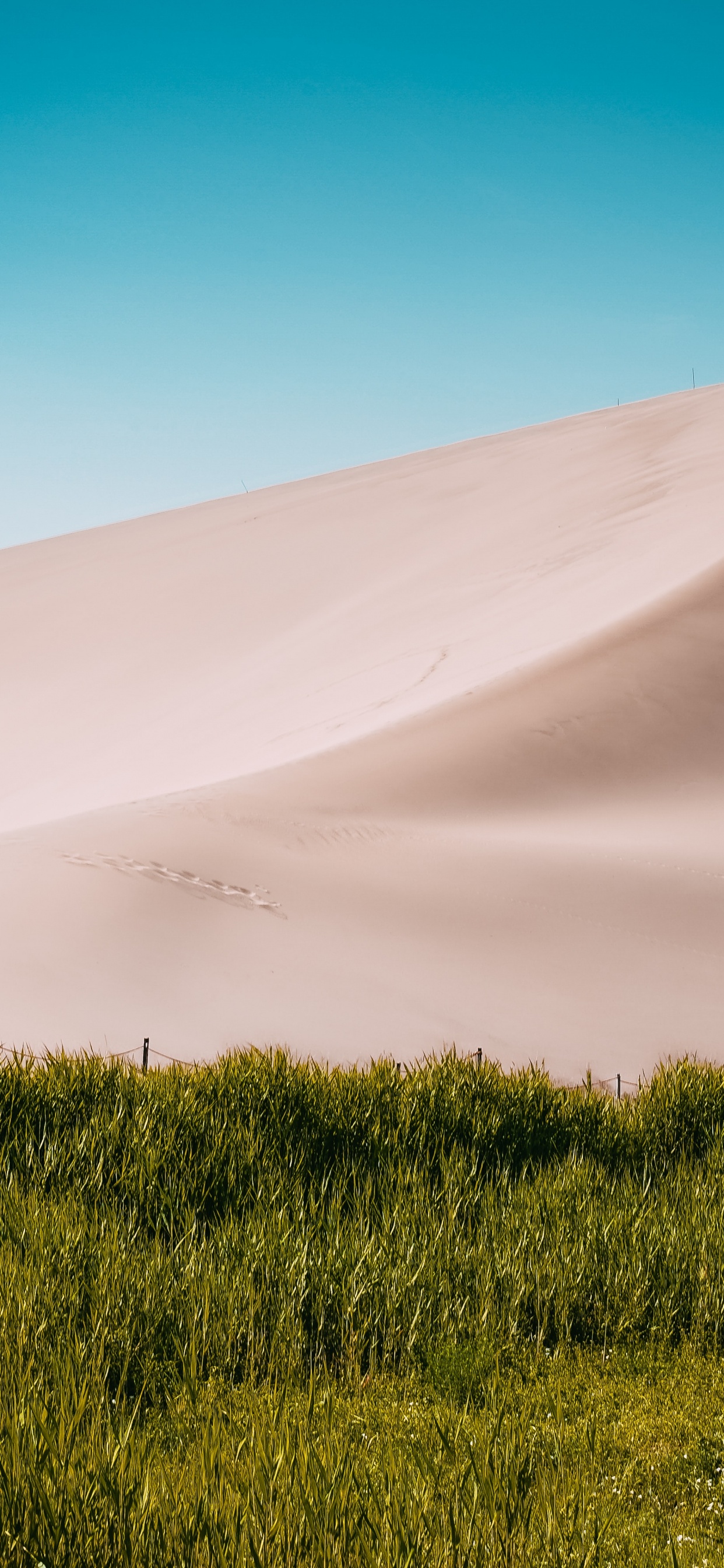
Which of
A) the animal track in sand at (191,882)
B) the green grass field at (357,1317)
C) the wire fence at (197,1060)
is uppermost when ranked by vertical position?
the animal track in sand at (191,882)

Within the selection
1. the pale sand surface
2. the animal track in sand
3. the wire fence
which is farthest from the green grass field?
the animal track in sand

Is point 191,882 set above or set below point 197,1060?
above

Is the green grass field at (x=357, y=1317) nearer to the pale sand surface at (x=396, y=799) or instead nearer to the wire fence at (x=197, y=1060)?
the wire fence at (x=197, y=1060)

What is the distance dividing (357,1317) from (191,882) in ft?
13.6

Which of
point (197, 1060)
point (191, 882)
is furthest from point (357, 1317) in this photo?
point (191, 882)

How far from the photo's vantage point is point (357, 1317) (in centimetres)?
302

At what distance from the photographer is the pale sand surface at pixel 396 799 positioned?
5941 mm

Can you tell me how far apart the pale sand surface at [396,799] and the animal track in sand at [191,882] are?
0.08 ft

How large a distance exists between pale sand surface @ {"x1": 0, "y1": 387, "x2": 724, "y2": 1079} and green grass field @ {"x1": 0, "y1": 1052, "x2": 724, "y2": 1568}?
1183mm

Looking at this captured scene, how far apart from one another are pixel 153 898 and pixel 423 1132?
2.88m

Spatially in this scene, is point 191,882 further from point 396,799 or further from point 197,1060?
point 396,799

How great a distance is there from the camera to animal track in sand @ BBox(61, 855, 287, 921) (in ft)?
22.4

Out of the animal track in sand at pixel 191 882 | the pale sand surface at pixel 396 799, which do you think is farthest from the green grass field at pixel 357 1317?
the animal track in sand at pixel 191 882

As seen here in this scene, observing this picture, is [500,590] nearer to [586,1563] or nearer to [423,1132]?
[423,1132]
